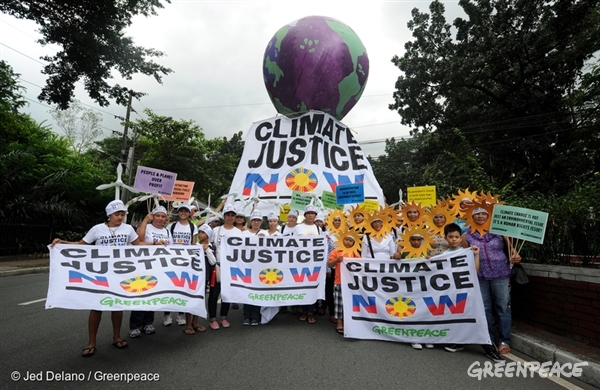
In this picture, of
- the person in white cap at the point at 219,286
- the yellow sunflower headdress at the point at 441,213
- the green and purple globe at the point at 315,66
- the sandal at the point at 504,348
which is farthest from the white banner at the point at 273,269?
the green and purple globe at the point at 315,66

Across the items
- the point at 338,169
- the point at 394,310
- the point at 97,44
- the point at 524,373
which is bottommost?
the point at 524,373

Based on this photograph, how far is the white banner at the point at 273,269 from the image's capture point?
17.5 ft

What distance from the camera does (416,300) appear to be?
4.60 metres

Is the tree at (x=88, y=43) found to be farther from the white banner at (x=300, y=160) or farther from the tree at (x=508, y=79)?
the tree at (x=508, y=79)

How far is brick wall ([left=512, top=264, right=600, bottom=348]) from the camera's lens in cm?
404

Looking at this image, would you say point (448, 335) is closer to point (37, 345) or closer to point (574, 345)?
point (574, 345)

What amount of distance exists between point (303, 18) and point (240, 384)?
27.4 ft

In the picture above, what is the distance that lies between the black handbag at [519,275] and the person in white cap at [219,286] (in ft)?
12.6

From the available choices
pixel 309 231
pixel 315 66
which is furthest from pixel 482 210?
pixel 315 66

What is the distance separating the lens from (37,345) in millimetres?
4348

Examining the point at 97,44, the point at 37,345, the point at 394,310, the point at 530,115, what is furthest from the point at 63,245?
the point at 530,115

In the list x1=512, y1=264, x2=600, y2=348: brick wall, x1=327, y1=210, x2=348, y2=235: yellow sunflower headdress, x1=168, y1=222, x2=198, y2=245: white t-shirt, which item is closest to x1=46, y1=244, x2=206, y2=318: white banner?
x1=168, y1=222, x2=198, y2=245: white t-shirt

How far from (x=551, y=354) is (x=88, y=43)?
11.9 metres

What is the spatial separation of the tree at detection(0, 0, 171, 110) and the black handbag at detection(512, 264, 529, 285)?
10.6m
